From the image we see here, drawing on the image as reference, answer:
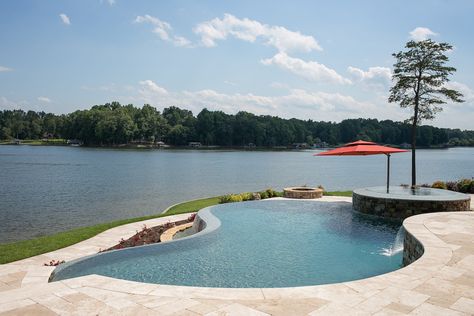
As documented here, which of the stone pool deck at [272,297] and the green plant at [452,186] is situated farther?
the green plant at [452,186]

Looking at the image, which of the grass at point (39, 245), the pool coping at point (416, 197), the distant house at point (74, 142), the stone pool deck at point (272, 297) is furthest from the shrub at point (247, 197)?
the distant house at point (74, 142)

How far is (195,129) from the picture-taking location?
489ft

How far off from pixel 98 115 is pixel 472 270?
459 ft

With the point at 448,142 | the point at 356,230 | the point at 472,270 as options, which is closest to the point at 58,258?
the point at 356,230

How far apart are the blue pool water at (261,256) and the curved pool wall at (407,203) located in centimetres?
94

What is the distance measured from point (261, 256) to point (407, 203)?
8.40m

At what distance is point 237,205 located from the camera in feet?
58.7

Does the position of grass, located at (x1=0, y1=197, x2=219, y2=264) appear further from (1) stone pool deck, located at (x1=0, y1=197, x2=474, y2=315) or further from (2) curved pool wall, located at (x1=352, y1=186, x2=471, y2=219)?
(2) curved pool wall, located at (x1=352, y1=186, x2=471, y2=219)

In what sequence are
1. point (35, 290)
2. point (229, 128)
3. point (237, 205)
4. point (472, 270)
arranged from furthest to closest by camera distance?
point (229, 128) → point (237, 205) → point (472, 270) → point (35, 290)

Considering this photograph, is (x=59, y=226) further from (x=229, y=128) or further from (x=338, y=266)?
(x=229, y=128)

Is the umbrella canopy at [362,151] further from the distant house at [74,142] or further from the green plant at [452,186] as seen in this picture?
the distant house at [74,142]

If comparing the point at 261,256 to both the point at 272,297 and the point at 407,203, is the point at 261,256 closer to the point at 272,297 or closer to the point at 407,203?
the point at 272,297

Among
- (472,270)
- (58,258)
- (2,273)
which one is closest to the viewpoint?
(472,270)

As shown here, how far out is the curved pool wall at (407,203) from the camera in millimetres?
15367
